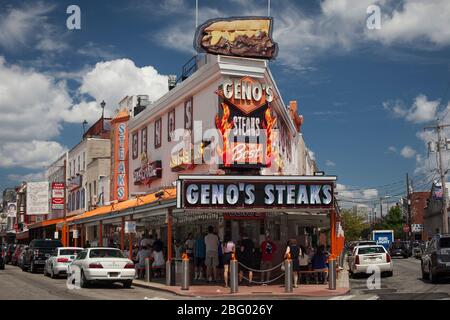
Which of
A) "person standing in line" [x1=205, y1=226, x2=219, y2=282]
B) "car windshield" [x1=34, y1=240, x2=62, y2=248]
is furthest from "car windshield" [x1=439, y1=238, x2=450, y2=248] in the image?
"car windshield" [x1=34, y1=240, x2=62, y2=248]

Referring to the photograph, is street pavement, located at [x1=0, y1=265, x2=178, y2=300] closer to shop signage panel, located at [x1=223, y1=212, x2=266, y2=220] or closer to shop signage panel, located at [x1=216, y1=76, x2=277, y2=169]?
shop signage panel, located at [x1=223, y1=212, x2=266, y2=220]

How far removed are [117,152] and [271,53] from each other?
13818mm

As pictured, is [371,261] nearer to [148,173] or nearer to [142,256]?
[142,256]

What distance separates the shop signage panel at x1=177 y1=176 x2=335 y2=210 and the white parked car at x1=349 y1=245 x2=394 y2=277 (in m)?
7.27

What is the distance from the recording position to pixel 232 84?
92.5 ft

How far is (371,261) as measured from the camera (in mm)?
29156

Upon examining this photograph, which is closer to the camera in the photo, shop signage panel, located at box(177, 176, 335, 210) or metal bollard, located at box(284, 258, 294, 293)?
metal bollard, located at box(284, 258, 294, 293)

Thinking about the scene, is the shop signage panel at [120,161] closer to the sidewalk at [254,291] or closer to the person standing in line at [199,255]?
the person standing in line at [199,255]

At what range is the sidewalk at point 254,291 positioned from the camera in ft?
66.0

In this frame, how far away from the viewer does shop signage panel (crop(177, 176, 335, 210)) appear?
22.9 metres

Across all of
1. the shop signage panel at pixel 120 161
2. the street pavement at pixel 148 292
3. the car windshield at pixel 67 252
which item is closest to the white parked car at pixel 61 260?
the car windshield at pixel 67 252
